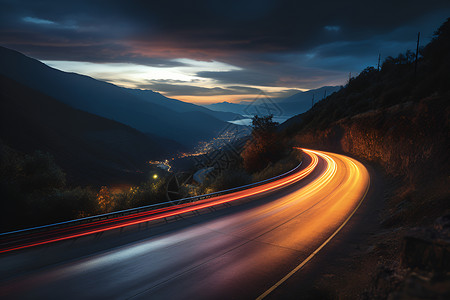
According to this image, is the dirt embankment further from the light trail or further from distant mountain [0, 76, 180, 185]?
distant mountain [0, 76, 180, 185]

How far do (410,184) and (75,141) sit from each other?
515ft

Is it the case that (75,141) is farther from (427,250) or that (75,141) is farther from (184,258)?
(427,250)

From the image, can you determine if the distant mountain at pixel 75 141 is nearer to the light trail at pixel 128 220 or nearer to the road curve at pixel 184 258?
the light trail at pixel 128 220

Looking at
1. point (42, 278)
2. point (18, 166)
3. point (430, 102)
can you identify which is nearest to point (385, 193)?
point (430, 102)

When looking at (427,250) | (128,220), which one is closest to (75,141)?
(128,220)

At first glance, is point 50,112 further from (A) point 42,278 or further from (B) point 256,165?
(A) point 42,278

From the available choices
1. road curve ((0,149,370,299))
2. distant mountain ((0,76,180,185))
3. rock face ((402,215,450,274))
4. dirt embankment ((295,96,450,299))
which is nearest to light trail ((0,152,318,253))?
road curve ((0,149,370,299))

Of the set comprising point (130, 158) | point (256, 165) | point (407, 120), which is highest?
point (407, 120)

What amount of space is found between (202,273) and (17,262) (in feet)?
19.6

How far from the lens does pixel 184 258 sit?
7773 millimetres

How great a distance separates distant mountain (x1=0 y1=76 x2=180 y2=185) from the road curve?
3475 inches

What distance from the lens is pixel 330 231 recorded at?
10.0 metres

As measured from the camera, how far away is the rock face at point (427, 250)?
4.19 metres

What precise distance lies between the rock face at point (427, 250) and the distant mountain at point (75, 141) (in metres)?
96.5
